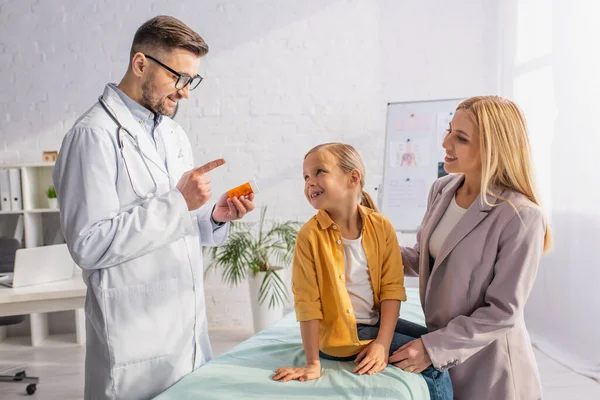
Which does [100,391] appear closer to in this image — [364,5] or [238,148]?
[238,148]

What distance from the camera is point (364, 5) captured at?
16.0 feet

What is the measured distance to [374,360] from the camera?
1.60m

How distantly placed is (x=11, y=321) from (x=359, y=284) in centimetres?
292

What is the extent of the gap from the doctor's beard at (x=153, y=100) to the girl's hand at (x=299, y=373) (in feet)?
2.87

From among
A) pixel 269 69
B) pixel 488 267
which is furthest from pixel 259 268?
pixel 488 267

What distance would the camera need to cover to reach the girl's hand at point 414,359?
1.61 metres

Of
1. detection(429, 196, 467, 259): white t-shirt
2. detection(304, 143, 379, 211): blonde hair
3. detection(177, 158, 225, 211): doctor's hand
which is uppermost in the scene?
detection(304, 143, 379, 211): blonde hair

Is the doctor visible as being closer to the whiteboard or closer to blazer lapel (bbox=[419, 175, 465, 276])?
blazer lapel (bbox=[419, 175, 465, 276])

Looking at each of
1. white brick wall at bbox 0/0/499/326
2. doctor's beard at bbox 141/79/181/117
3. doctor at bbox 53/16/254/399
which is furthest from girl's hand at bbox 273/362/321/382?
white brick wall at bbox 0/0/499/326

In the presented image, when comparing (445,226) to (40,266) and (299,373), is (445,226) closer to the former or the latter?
(299,373)

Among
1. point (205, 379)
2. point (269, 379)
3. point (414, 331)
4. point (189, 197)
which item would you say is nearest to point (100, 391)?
point (205, 379)

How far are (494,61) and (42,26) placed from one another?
3842mm

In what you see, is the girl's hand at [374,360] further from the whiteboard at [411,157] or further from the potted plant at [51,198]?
the potted plant at [51,198]

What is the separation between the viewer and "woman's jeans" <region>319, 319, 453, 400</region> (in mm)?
1618
